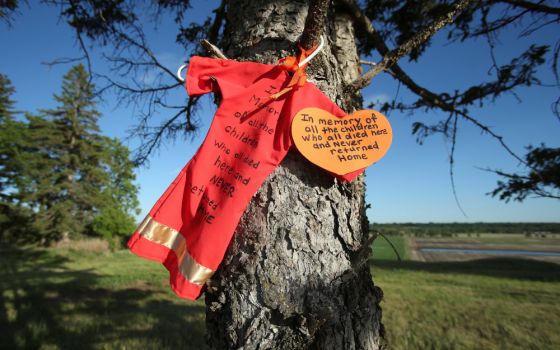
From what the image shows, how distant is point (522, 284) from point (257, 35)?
14.1 m

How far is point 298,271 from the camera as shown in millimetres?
909

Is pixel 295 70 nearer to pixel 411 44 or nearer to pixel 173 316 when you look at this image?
pixel 411 44

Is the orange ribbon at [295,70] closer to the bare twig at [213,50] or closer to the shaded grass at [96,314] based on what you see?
the bare twig at [213,50]

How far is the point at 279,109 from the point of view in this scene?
42.8 inches

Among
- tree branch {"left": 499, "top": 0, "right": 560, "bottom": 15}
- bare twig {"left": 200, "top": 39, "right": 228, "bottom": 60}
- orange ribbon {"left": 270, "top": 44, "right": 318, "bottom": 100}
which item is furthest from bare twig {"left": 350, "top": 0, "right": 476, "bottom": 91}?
tree branch {"left": 499, "top": 0, "right": 560, "bottom": 15}

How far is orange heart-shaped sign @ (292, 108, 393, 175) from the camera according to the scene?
1.00 metres

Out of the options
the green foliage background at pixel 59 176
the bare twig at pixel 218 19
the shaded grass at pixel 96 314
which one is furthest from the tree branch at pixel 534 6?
the green foliage background at pixel 59 176

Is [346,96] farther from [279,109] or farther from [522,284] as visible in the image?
[522,284]

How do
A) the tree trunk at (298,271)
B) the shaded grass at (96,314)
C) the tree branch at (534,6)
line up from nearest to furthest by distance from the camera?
1. the tree trunk at (298,271)
2. the tree branch at (534,6)
3. the shaded grass at (96,314)

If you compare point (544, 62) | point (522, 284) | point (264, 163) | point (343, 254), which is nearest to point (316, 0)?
point (264, 163)

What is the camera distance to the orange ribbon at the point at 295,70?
3.45 ft

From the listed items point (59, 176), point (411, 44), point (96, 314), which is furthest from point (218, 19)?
point (59, 176)

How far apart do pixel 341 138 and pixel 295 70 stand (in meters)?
0.30

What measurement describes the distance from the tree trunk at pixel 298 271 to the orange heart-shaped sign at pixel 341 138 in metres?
0.06
